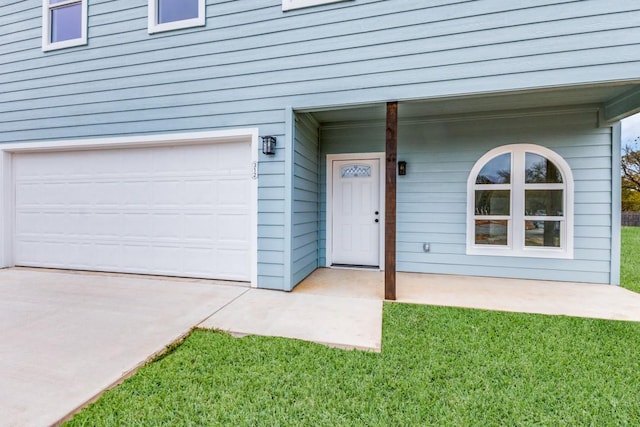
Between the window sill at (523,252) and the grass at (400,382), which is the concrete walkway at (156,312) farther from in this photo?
the window sill at (523,252)

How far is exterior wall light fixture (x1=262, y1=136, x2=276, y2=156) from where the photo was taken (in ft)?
12.9

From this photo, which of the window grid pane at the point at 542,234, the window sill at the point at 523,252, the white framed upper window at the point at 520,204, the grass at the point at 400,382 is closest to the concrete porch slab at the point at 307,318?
the grass at the point at 400,382

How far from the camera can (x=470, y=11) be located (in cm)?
339

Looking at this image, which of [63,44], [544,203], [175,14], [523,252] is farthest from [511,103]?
[63,44]

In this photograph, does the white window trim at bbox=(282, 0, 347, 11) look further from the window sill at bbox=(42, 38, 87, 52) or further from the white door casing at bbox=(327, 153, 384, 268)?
the window sill at bbox=(42, 38, 87, 52)

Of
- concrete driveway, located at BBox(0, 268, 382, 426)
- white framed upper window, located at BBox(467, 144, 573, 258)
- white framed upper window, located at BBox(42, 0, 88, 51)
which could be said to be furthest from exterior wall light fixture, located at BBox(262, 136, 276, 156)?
white framed upper window, located at BBox(42, 0, 88, 51)

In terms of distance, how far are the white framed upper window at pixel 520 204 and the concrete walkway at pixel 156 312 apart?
1.90 ft

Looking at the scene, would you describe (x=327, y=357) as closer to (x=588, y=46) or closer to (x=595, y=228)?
(x=588, y=46)

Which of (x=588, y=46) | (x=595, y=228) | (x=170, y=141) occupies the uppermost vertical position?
(x=588, y=46)

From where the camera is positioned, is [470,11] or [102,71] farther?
[102,71]

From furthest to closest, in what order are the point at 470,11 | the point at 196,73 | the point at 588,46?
the point at 196,73, the point at 470,11, the point at 588,46

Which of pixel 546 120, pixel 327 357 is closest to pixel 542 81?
pixel 546 120

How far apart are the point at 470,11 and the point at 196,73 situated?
3.55 meters

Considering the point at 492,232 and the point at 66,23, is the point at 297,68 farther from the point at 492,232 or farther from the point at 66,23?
the point at 66,23
